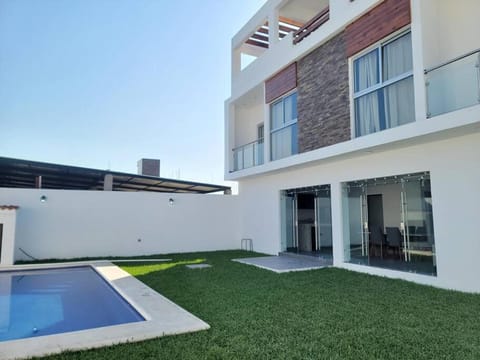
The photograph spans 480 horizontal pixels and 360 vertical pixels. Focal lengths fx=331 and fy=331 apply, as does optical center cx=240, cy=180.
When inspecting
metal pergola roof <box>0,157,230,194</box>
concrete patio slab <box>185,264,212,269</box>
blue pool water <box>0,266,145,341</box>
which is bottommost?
blue pool water <box>0,266,145,341</box>

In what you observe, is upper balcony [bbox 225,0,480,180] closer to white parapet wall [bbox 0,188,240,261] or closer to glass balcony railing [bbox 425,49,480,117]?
glass balcony railing [bbox 425,49,480,117]

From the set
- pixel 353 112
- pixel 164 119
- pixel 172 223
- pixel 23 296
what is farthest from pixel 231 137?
pixel 23 296

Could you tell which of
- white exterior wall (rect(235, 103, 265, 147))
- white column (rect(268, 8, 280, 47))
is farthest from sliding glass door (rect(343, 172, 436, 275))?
white exterior wall (rect(235, 103, 265, 147))

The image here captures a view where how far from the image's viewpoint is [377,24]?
8633 mm

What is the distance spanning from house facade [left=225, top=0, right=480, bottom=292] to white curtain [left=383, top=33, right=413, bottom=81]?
1.0 inches

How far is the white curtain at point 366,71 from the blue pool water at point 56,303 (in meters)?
8.09

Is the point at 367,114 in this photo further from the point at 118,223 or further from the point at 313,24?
the point at 118,223

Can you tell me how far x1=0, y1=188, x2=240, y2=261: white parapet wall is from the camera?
1280 centimetres

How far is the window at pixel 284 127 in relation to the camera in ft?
40.1

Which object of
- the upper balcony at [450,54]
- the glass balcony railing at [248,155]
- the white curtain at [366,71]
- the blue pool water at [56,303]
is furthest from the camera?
the glass balcony railing at [248,155]

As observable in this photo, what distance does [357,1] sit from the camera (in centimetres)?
913

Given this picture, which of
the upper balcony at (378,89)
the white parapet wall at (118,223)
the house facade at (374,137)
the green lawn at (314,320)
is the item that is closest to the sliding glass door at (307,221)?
the house facade at (374,137)

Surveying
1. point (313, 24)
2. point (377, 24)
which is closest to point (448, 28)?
point (377, 24)

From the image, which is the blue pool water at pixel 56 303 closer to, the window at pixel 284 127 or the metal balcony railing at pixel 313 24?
the window at pixel 284 127
